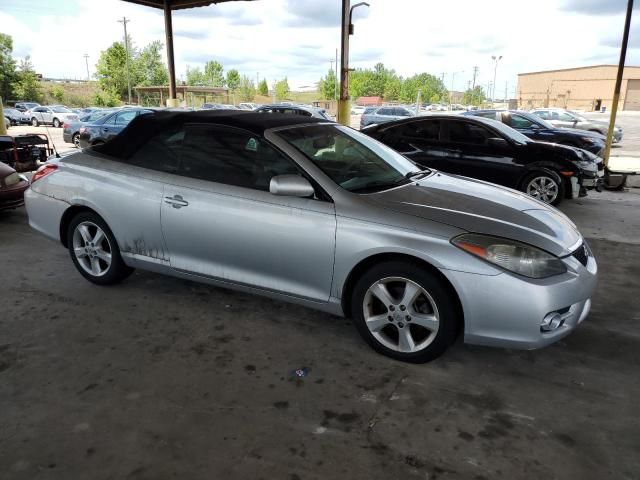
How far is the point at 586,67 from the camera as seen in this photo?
81438mm

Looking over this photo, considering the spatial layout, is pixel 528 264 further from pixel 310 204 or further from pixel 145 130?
pixel 145 130

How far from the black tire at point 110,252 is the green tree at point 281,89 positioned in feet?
339

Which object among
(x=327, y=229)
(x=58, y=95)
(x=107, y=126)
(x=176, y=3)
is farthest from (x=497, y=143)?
(x=58, y=95)

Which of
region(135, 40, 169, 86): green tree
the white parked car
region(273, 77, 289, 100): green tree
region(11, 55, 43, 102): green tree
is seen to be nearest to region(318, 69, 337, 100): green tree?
region(273, 77, 289, 100): green tree

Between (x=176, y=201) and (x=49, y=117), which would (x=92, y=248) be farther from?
(x=49, y=117)

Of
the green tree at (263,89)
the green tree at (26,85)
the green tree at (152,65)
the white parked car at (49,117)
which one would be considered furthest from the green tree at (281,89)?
the white parked car at (49,117)

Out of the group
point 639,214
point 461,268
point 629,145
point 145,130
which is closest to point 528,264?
point 461,268

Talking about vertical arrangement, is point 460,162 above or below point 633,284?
above

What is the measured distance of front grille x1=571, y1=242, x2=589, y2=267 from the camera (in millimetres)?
3151

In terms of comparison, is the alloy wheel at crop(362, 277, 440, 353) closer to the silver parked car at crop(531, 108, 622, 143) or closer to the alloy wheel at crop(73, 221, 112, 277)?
the alloy wheel at crop(73, 221, 112, 277)

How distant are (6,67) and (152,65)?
19940 mm

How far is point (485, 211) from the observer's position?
3229mm

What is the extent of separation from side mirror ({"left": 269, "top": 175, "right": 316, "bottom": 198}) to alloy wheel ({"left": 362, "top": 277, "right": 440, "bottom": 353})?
0.72 metres

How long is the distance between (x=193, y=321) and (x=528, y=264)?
2.35 metres
